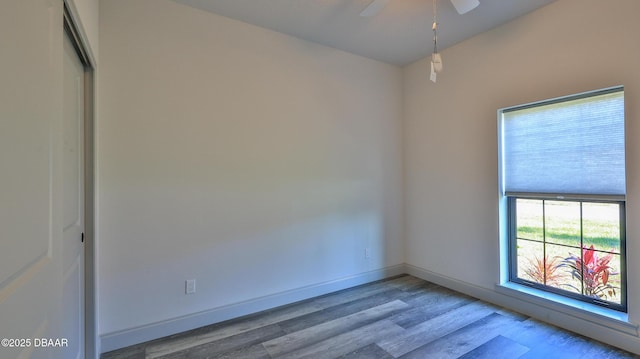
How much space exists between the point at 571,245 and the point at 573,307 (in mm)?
511

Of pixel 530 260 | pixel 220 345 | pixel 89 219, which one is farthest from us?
pixel 530 260

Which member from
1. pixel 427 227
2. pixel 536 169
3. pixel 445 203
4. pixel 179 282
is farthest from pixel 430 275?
pixel 179 282

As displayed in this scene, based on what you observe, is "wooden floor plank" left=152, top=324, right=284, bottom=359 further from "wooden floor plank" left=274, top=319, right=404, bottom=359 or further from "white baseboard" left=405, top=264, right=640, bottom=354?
"white baseboard" left=405, top=264, right=640, bottom=354

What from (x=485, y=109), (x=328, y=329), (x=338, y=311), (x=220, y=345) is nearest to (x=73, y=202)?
(x=220, y=345)

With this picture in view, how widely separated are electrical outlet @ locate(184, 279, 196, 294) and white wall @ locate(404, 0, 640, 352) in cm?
269

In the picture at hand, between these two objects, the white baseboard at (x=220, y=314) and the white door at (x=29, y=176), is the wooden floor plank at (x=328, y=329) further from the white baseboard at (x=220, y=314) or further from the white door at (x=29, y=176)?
the white door at (x=29, y=176)

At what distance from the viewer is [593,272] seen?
7.77 feet

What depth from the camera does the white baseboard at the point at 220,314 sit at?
7.18 ft

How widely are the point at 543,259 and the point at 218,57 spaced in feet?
11.7

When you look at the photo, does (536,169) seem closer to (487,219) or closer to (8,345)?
(487,219)

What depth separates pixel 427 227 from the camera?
3604 millimetres

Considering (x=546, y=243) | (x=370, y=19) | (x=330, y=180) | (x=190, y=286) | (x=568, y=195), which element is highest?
(x=370, y=19)

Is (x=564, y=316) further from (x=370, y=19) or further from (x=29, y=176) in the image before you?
(x=29, y=176)

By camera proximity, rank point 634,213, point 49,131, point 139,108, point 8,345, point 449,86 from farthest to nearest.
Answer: point 449,86 → point 139,108 → point 634,213 → point 49,131 → point 8,345
